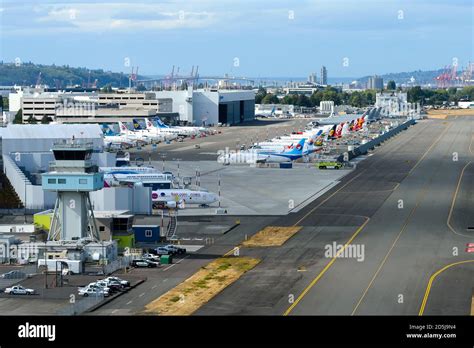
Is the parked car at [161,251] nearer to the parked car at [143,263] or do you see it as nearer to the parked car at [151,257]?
the parked car at [151,257]

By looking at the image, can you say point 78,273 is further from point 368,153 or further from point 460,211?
point 368,153

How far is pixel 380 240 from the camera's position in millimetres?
88438

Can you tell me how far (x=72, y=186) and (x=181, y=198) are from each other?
3478 cm

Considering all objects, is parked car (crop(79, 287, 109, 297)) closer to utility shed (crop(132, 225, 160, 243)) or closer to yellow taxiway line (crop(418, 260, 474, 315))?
yellow taxiway line (crop(418, 260, 474, 315))

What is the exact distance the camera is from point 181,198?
114m

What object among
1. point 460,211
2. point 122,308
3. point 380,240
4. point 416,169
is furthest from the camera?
point 416,169

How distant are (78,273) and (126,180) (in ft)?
167

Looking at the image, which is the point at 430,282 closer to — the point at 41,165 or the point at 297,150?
the point at 41,165

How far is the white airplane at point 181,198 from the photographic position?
113312 millimetres

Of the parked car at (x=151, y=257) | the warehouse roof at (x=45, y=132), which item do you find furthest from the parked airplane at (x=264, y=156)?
the parked car at (x=151, y=257)

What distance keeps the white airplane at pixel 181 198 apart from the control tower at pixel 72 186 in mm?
31715

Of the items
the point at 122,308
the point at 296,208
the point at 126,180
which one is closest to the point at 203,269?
the point at 122,308

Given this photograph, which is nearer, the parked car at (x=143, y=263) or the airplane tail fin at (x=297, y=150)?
the parked car at (x=143, y=263)

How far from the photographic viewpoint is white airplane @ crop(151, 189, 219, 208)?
113 meters
